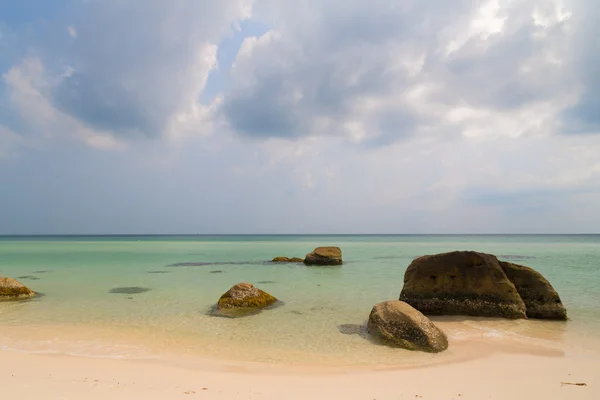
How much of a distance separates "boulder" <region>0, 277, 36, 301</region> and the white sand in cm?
979

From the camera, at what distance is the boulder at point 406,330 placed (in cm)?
923

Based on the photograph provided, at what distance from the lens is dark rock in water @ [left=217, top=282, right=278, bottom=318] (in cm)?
1362

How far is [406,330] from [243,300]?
680cm

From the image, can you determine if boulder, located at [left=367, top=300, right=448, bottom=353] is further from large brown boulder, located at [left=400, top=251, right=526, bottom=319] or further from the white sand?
large brown boulder, located at [left=400, top=251, right=526, bottom=319]

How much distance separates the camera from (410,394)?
6.31 m

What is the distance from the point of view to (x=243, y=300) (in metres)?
14.1

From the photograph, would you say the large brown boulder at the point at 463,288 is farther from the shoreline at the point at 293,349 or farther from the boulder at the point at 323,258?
the boulder at the point at 323,258

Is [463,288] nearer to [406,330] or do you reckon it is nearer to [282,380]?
[406,330]

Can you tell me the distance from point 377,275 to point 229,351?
18.0 metres

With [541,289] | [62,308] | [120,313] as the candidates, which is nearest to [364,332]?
[541,289]

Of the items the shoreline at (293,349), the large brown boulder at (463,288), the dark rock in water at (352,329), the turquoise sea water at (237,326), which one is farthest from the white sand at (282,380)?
the large brown boulder at (463,288)

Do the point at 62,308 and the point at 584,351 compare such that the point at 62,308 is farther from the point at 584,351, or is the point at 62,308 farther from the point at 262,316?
the point at 584,351

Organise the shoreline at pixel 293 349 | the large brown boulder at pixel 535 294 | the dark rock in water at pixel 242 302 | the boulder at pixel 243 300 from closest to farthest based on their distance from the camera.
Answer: the shoreline at pixel 293 349 < the large brown boulder at pixel 535 294 < the dark rock in water at pixel 242 302 < the boulder at pixel 243 300

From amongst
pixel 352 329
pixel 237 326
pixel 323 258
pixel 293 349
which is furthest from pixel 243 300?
pixel 323 258
